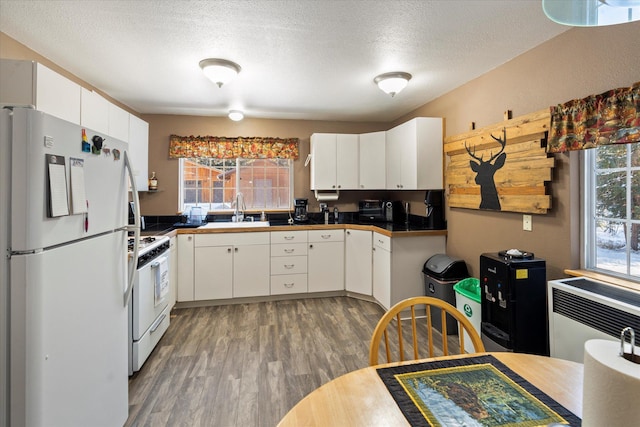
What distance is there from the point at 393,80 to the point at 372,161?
140 centimetres

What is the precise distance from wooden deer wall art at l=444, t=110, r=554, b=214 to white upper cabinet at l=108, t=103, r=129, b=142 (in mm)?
3131

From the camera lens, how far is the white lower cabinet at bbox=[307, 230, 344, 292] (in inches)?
149

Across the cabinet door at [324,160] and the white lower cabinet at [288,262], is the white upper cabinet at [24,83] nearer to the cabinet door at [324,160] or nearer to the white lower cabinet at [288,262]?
the white lower cabinet at [288,262]

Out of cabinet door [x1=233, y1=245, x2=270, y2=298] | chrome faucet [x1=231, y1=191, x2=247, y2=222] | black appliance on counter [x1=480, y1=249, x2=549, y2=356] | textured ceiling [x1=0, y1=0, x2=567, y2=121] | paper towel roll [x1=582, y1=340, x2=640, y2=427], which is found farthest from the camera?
chrome faucet [x1=231, y1=191, x2=247, y2=222]

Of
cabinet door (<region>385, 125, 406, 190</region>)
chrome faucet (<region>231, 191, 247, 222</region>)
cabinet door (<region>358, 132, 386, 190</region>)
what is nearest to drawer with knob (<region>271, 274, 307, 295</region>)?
chrome faucet (<region>231, 191, 247, 222</region>)

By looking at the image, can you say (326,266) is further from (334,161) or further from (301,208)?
(334,161)

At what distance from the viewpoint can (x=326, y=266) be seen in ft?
12.5

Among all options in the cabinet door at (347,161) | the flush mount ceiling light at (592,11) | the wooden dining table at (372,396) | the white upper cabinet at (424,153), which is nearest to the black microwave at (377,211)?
the cabinet door at (347,161)

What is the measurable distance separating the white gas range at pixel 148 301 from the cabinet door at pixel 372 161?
2479 mm

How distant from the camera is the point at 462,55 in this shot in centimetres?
239

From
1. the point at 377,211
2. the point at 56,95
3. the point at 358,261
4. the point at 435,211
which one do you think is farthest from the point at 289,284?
the point at 56,95

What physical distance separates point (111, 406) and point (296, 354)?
1.29m

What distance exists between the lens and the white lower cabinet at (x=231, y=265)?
11.5 ft

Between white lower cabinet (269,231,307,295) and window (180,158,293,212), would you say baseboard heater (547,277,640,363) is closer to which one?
white lower cabinet (269,231,307,295)
